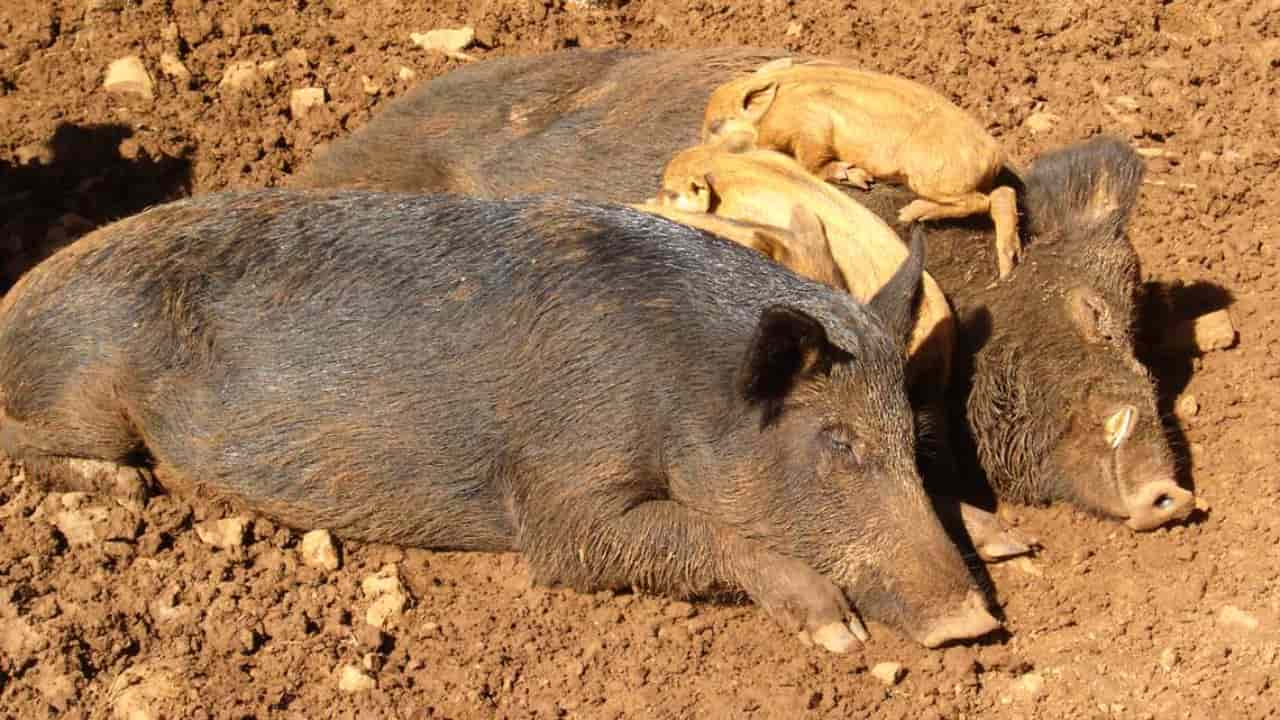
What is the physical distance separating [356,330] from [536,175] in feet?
5.35

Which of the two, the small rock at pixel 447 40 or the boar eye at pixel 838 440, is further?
the small rock at pixel 447 40

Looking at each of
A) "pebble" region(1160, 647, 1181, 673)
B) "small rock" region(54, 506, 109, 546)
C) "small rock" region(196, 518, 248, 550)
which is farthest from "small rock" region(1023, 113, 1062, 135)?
"small rock" region(54, 506, 109, 546)

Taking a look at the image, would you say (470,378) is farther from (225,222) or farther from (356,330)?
(225,222)

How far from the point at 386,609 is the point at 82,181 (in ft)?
9.21

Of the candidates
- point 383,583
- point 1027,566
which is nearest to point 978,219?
point 1027,566

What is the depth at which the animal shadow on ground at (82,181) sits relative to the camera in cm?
607

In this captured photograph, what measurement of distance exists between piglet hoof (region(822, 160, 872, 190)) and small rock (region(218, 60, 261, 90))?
2.83 meters

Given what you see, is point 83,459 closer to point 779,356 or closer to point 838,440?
point 779,356

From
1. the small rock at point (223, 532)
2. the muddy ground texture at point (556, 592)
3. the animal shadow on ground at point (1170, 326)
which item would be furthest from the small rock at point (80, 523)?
the animal shadow on ground at point (1170, 326)

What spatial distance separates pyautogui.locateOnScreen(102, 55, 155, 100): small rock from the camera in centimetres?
660

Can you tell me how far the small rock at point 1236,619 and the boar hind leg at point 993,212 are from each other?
134cm

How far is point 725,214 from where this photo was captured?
197 inches

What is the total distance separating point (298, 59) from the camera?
6.87 metres

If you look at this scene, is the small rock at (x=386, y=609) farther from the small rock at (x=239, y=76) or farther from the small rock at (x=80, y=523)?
the small rock at (x=239, y=76)
